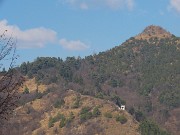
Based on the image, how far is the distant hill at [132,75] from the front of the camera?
125 metres

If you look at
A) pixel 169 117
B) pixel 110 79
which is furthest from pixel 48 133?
pixel 110 79

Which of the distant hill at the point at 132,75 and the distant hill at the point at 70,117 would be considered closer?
the distant hill at the point at 70,117

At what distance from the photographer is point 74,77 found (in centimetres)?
13325

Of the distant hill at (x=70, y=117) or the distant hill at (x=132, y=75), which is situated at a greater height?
the distant hill at (x=132, y=75)

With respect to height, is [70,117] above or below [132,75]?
below

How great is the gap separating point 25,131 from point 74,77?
40082mm

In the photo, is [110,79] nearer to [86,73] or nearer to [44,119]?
[86,73]

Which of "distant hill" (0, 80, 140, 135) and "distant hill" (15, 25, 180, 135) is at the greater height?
"distant hill" (15, 25, 180, 135)

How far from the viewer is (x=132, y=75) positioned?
158 metres

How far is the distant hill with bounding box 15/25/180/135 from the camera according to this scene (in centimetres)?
12456

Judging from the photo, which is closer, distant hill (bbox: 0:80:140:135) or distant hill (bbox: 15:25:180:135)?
distant hill (bbox: 0:80:140:135)

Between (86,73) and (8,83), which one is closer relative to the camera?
(8,83)

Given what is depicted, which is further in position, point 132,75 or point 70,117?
point 132,75

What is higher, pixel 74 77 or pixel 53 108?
pixel 74 77
